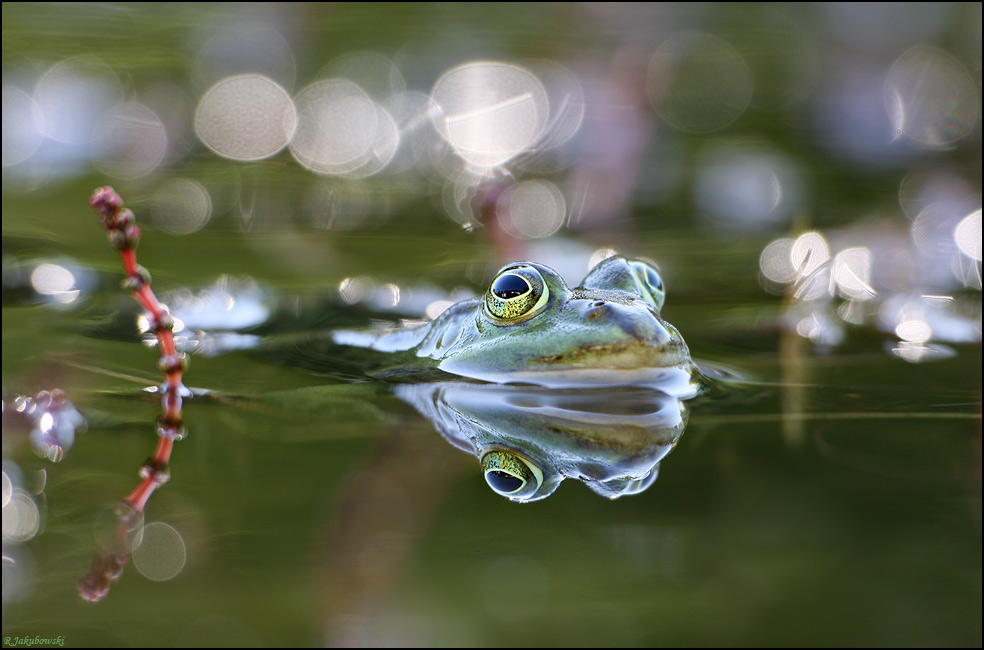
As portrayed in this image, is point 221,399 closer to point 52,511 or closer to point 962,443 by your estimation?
point 52,511

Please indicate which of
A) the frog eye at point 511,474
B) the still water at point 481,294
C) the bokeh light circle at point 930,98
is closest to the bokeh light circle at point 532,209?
the still water at point 481,294

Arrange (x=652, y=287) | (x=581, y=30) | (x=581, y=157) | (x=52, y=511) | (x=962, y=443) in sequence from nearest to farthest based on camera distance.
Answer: (x=52, y=511)
(x=962, y=443)
(x=652, y=287)
(x=581, y=157)
(x=581, y=30)

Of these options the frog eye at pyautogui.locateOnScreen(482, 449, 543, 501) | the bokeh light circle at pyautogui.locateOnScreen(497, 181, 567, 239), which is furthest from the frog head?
the bokeh light circle at pyautogui.locateOnScreen(497, 181, 567, 239)

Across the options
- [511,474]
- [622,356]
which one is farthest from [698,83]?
[511,474]

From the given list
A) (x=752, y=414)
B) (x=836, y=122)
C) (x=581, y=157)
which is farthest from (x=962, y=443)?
(x=836, y=122)

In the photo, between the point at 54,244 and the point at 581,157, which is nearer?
the point at 54,244

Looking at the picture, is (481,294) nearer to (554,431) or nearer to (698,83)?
(554,431)

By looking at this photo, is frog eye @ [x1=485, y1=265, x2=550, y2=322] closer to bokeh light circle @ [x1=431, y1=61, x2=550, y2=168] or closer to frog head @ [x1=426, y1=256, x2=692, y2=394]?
frog head @ [x1=426, y1=256, x2=692, y2=394]
